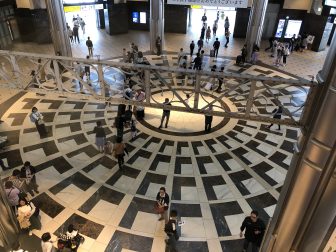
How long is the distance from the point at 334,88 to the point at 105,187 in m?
7.96

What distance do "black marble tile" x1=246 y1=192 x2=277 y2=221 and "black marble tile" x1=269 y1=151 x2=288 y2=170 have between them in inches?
77.9

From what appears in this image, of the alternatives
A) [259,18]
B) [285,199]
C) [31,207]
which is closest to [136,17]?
[259,18]

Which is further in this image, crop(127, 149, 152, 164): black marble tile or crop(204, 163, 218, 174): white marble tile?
crop(127, 149, 152, 164): black marble tile

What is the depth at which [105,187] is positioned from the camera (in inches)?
400

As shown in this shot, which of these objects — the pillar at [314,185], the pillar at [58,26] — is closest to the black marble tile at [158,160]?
the pillar at [314,185]

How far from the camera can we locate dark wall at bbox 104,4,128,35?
2742 centimetres

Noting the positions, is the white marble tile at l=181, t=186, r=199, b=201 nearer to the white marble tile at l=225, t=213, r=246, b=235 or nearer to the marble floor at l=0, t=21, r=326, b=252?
the marble floor at l=0, t=21, r=326, b=252

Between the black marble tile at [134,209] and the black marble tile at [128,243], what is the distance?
0.36 m

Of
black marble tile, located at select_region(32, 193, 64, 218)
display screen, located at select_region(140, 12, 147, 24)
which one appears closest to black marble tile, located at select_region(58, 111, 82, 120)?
black marble tile, located at select_region(32, 193, 64, 218)

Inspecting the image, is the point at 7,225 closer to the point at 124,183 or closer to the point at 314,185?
the point at 124,183

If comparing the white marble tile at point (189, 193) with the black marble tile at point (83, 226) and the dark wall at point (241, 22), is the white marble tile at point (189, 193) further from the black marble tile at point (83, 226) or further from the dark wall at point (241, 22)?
the dark wall at point (241, 22)

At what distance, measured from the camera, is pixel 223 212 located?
9.31 metres

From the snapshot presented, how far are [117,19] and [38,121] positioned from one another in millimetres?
18861

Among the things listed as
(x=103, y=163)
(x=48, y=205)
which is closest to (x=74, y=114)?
(x=103, y=163)
